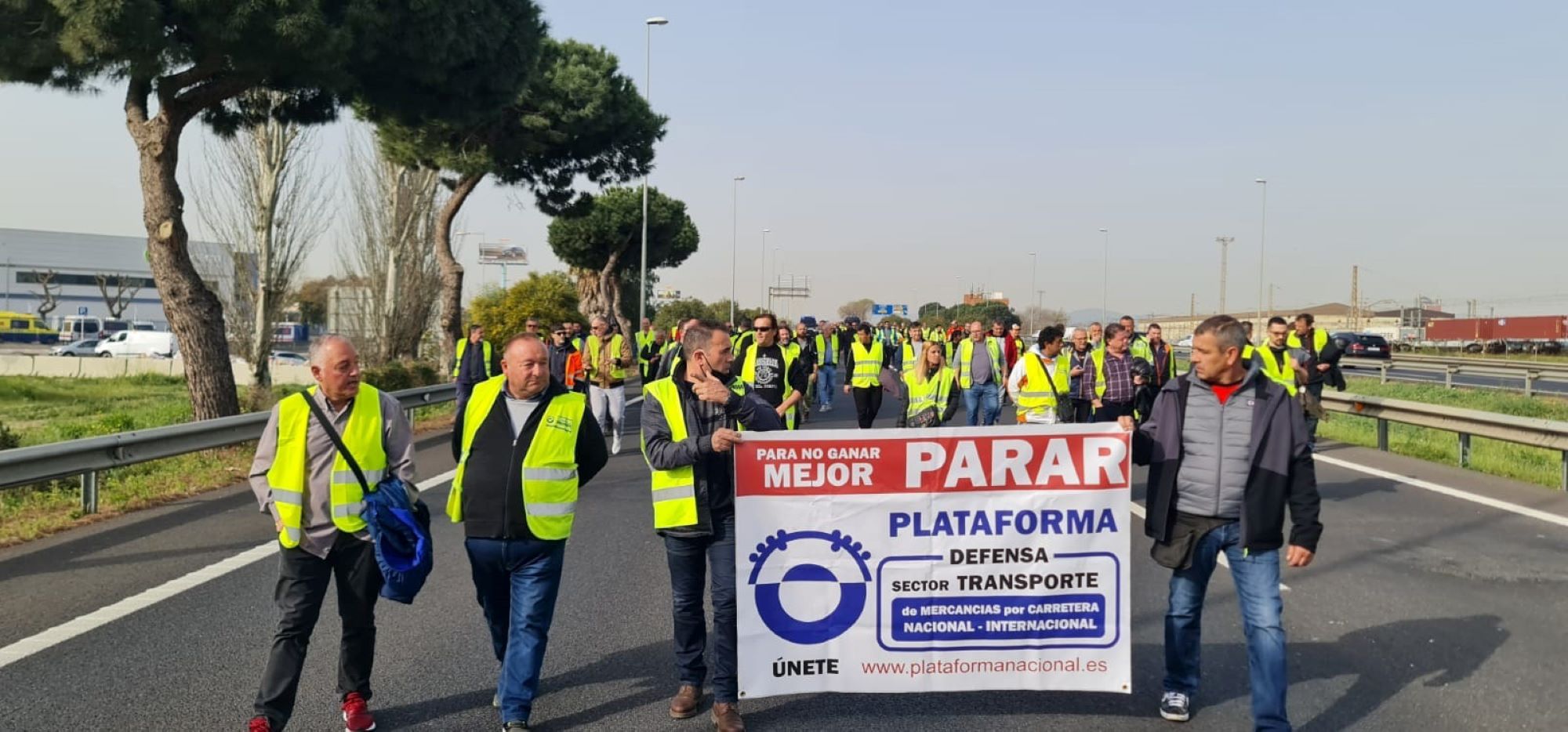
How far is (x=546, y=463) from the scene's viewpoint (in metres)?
4.71

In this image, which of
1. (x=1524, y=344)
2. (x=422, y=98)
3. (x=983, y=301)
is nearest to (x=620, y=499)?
(x=422, y=98)

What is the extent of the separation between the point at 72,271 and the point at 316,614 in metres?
110

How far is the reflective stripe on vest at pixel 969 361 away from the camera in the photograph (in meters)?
14.0

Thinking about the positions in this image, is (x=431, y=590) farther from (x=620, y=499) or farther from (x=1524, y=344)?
(x=1524, y=344)

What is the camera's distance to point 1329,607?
6.86 meters

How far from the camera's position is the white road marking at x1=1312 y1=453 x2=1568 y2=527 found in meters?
10.1

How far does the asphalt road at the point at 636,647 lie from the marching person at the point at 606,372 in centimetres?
523

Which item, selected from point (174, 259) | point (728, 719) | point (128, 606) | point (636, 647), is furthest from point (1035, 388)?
point (174, 259)

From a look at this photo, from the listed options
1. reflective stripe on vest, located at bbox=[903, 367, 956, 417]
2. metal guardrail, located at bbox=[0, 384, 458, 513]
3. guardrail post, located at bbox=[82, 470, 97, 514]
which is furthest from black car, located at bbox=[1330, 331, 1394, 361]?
guardrail post, located at bbox=[82, 470, 97, 514]

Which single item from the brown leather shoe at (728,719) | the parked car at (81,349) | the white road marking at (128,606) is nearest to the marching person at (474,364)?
the white road marking at (128,606)

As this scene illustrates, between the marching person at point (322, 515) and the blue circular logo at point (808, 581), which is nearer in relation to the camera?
the marching person at point (322, 515)

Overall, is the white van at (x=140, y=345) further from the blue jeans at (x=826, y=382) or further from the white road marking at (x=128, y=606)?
the white road marking at (x=128, y=606)

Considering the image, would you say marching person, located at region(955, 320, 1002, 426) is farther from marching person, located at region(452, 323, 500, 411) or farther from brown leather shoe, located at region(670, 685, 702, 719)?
brown leather shoe, located at region(670, 685, 702, 719)

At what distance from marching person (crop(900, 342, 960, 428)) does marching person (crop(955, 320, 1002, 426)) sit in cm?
190
